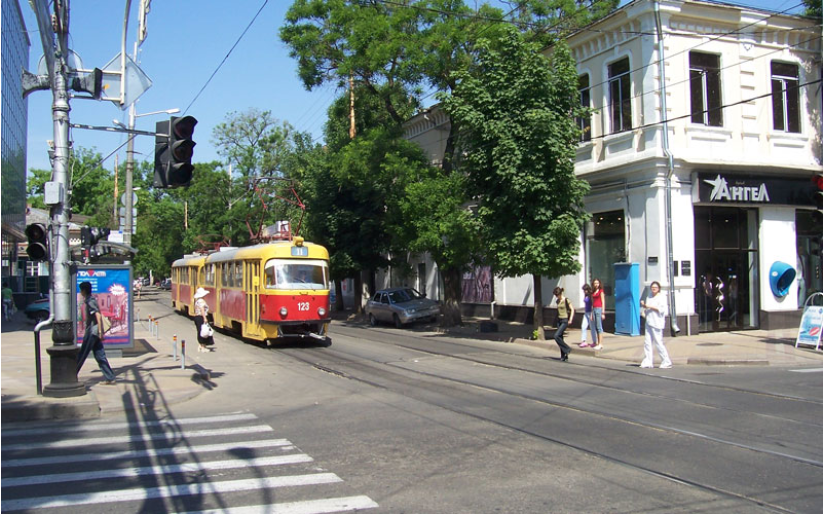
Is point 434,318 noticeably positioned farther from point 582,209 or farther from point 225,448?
point 225,448

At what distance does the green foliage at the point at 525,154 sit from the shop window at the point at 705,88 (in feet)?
12.5

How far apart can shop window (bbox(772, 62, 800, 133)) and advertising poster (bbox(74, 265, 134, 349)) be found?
798 inches

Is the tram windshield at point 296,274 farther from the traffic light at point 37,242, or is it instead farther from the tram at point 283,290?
the traffic light at point 37,242

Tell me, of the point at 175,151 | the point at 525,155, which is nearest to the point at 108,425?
the point at 175,151

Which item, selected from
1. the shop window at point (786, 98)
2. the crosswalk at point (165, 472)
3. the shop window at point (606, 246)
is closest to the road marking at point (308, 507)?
the crosswalk at point (165, 472)

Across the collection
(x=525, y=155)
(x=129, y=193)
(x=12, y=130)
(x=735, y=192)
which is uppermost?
(x=12, y=130)

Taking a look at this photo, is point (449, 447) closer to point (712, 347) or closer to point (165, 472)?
point (165, 472)

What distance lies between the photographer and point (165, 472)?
6914mm

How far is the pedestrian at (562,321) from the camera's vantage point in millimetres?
16266

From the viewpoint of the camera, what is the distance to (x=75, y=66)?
39.3 ft

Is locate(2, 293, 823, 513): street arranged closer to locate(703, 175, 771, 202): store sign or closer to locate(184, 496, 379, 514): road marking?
locate(184, 496, 379, 514): road marking

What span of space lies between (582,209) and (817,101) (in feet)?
29.6

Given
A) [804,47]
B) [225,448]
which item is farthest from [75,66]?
[804,47]

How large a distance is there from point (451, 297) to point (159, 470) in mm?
19967
